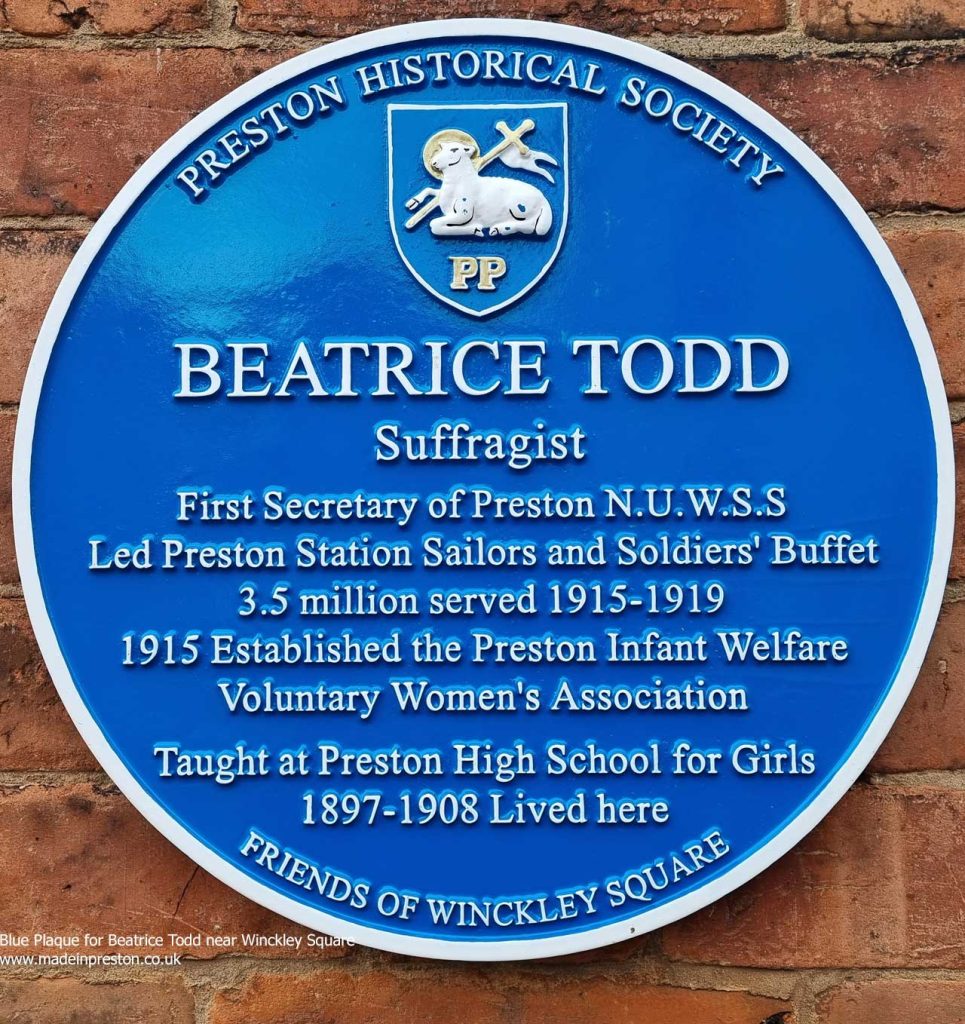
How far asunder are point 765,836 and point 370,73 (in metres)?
1.32

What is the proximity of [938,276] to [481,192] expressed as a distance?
76cm

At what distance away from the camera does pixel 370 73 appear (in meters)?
1.62

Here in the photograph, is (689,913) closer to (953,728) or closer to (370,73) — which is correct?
(953,728)

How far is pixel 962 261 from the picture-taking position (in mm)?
1671

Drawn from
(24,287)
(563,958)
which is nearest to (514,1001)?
(563,958)

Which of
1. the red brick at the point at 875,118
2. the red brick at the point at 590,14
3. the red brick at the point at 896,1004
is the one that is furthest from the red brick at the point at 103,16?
the red brick at the point at 896,1004

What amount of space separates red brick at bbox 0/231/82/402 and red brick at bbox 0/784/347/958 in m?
0.68

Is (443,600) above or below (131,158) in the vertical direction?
below

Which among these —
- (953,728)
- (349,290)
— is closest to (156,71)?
(349,290)

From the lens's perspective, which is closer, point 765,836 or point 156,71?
point 765,836

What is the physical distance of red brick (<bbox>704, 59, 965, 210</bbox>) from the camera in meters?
1.67

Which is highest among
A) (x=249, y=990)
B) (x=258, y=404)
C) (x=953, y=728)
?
(x=258, y=404)

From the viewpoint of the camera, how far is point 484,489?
5.16 feet

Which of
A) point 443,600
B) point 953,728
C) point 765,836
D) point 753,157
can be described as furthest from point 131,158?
point 953,728
